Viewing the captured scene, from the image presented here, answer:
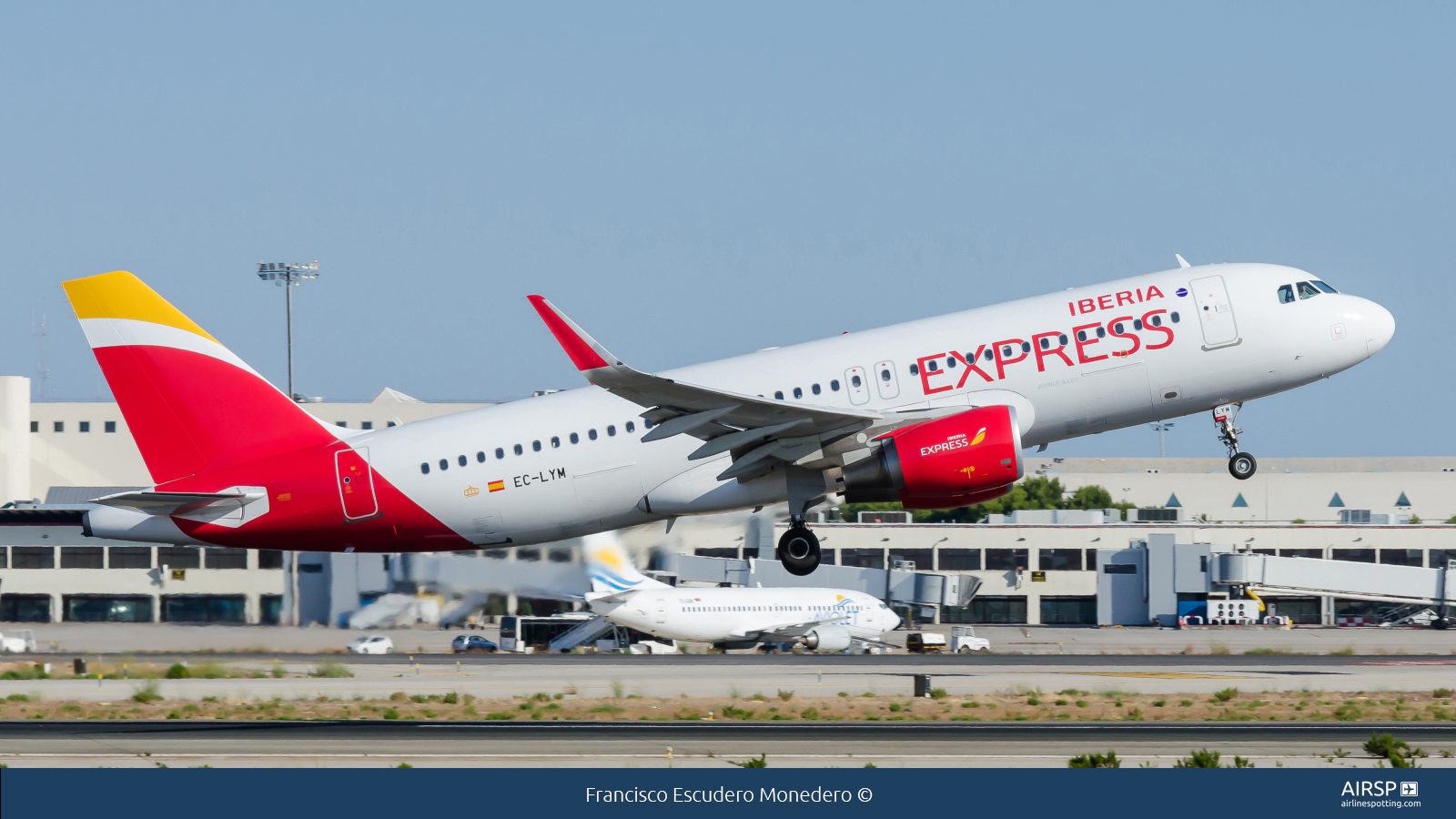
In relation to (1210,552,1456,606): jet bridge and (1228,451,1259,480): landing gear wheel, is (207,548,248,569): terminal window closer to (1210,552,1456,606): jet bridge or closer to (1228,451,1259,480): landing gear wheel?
(1228,451,1259,480): landing gear wheel

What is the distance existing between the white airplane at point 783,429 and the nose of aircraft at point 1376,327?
0.12 feet

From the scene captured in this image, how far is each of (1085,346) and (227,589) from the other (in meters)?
42.1

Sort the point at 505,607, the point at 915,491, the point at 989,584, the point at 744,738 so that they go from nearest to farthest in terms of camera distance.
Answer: the point at 915,491 → the point at 744,738 → the point at 505,607 → the point at 989,584

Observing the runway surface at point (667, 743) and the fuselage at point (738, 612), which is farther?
the fuselage at point (738, 612)

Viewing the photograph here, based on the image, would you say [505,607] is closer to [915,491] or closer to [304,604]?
[304,604]

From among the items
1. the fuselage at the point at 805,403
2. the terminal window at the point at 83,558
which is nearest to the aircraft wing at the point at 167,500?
the fuselage at the point at 805,403

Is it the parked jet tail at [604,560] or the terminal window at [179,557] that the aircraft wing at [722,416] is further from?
the terminal window at [179,557]

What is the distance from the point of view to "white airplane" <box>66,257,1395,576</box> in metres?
28.8

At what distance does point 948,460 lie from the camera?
28266mm

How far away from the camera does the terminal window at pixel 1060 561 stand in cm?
9194

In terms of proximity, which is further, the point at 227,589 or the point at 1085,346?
the point at 227,589

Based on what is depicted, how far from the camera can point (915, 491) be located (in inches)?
1129

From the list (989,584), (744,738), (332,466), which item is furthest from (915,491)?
(989,584)

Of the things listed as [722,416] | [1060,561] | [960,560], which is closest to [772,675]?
[722,416]
